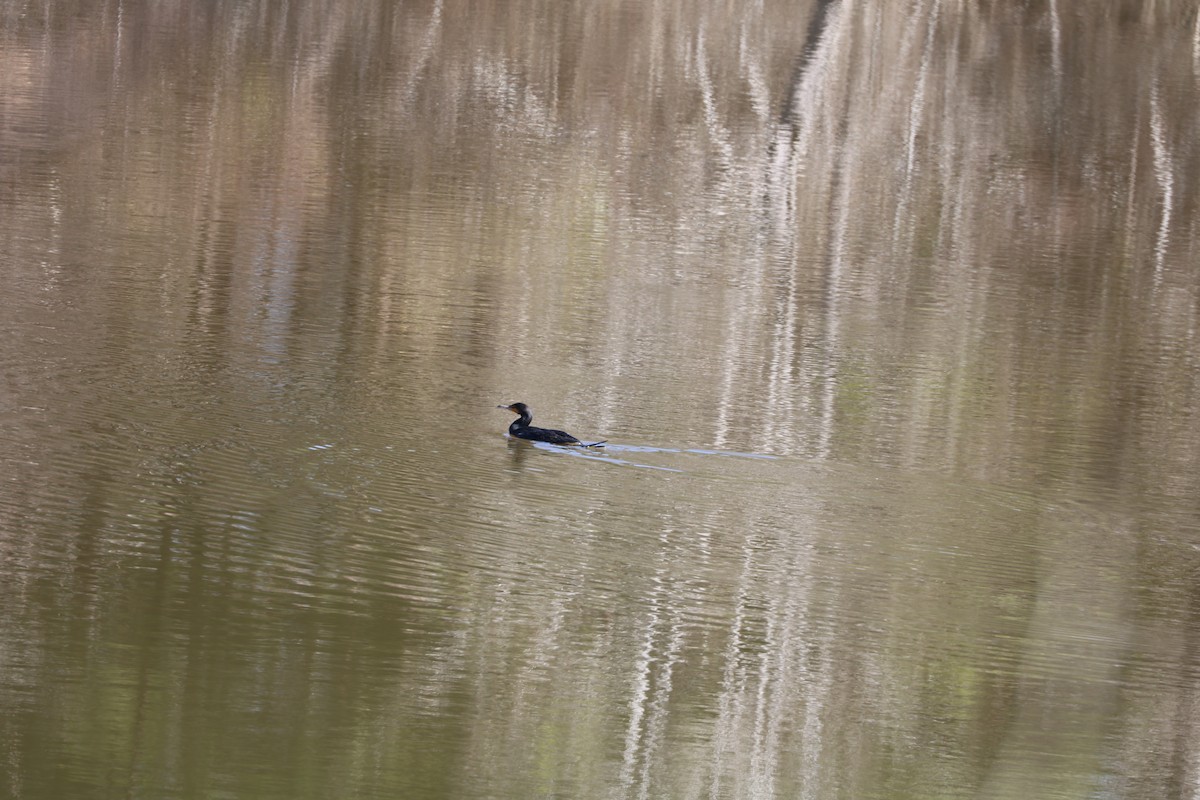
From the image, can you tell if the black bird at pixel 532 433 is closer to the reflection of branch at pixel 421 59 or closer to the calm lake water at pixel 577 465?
the calm lake water at pixel 577 465

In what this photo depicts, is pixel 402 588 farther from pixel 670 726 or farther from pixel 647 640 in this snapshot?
pixel 670 726

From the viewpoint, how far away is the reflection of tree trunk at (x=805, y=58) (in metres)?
31.0

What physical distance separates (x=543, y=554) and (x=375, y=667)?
173 cm

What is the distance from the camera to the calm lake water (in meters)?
7.68

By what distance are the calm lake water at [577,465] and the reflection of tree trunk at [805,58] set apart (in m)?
3.84

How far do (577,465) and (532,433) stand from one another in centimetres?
38

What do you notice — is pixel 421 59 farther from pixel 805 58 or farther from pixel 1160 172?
pixel 1160 172

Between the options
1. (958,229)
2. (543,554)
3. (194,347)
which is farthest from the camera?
(958,229)

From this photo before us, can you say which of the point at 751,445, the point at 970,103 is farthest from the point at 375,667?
the point at 970,103

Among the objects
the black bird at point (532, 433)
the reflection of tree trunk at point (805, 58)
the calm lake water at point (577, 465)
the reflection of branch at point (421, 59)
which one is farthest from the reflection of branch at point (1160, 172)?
the black bird at point (532, 433)

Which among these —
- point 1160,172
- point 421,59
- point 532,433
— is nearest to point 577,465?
point 532,433

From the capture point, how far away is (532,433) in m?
11.6

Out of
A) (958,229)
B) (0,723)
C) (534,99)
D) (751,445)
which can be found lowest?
Answer: (0,723)

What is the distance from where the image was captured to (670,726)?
25.7 feet
